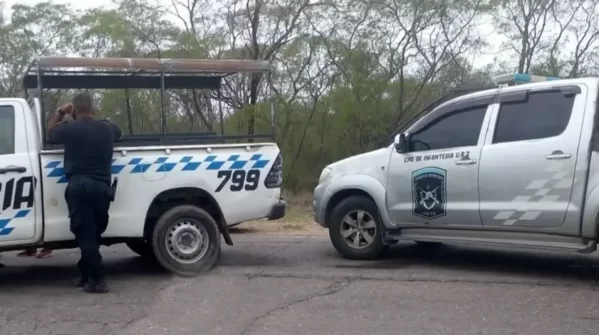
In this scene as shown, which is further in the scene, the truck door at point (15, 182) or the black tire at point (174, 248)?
the black tire at point (174, 248)

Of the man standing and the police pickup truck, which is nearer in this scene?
the man standing

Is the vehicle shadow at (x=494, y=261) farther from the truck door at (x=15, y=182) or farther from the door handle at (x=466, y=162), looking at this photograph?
the truck door at (x=15, y=182)

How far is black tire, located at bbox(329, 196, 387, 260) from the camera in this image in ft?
30.8

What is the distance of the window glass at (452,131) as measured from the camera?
870 centimetres

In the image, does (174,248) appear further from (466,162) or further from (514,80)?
(514,80)

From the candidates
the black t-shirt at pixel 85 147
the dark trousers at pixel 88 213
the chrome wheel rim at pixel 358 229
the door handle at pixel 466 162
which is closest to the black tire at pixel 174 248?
the dark trousers at pixel 88 213

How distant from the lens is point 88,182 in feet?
25.3

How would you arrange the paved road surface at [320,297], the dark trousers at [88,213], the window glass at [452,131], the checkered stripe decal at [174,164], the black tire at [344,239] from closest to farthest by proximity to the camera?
1. the paved road surface at [320,297]
2. the dark trousers at [88,213]
3. the checkered stripe decal at [174,164]
4. the window glass at [452,131]
5. the black tire at [344,239]

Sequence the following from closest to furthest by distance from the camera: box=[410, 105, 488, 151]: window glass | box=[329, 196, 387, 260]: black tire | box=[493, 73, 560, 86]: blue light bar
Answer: box=[410, 105, 488, 151]: window glass, box=[493, 73, 560, 86]: blue light bar, box=[329, 196, 387, 260]: black tire

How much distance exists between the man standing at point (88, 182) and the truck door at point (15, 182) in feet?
1.13

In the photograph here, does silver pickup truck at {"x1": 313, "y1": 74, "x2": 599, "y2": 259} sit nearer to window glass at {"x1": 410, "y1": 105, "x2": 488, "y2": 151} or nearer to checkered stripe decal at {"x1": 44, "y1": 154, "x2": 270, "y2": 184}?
window glass at {"x1": 410, "y1": 105, "x2": 488, "y2": 151}

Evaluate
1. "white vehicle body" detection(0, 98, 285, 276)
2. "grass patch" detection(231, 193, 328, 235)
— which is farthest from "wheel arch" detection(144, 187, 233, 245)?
"grass patch" detection(231, 193, 328, 235)

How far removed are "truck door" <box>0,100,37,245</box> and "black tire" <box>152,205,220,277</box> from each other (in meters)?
1.24

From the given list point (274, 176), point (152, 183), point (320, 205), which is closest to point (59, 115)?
point (152, 183)
